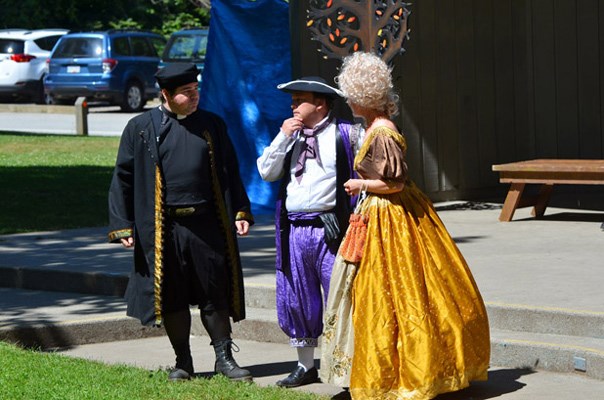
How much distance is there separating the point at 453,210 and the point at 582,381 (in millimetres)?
6551

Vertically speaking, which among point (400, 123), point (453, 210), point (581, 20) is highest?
point (581, 20)

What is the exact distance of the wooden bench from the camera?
1227cm

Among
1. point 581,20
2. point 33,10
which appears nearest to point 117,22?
point 33,10

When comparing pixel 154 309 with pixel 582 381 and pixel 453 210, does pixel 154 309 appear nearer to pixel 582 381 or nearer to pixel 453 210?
pixel 582 381

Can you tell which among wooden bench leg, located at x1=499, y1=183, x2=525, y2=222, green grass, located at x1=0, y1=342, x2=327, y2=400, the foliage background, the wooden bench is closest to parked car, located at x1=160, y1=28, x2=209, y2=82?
the foliage background

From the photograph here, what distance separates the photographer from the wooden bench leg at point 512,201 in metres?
12.8

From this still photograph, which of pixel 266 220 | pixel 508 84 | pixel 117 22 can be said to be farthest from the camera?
pixel 117 22

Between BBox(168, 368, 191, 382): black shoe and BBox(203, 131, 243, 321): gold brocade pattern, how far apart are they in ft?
1.34

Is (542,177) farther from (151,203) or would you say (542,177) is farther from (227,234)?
(151,203)

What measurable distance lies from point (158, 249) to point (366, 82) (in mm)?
1501

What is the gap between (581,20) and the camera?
14.9 metres

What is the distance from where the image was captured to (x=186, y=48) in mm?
30547

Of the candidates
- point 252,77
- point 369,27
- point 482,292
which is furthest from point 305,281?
point 252,77

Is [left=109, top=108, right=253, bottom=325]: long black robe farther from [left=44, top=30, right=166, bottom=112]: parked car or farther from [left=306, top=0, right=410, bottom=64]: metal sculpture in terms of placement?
[left=44, top=30, right=166, bottom=112]: parked car
